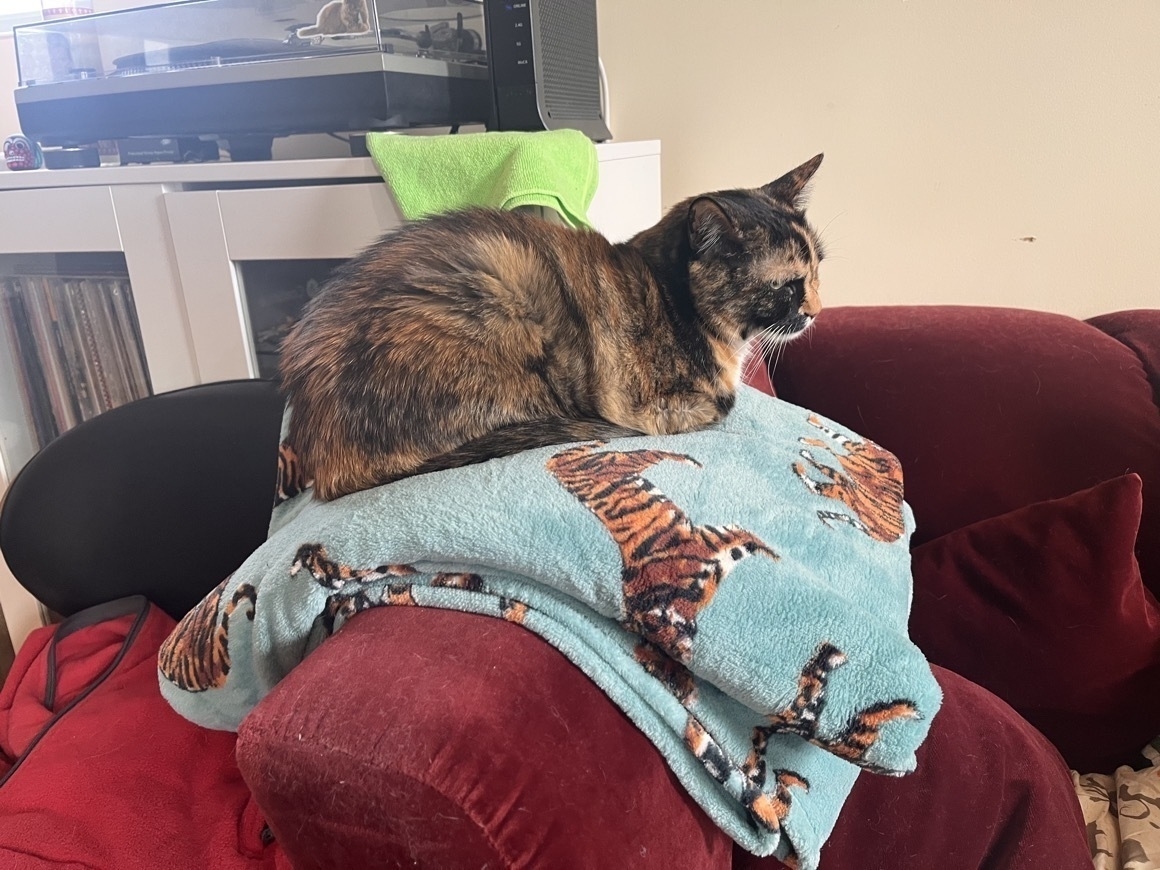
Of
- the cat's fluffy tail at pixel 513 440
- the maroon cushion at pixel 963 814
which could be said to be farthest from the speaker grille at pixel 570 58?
the maroon cushion at pixel 963 814

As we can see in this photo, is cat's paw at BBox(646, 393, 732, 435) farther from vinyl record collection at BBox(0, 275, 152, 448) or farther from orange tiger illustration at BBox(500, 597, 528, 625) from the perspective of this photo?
vinyl record collection at BBox(0, 275, 152, 448)

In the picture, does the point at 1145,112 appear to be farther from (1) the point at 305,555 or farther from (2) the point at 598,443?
(1) the point at 305,555

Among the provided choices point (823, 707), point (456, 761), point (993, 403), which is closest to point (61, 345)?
point (456, 761)

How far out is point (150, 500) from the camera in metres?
1.10

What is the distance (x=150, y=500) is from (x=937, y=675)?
1.02m

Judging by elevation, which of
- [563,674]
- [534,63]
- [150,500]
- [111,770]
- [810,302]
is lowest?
[111,770]

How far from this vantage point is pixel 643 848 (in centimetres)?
46

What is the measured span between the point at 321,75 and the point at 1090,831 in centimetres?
129

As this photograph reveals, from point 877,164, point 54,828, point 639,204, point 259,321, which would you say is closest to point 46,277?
point 259,321

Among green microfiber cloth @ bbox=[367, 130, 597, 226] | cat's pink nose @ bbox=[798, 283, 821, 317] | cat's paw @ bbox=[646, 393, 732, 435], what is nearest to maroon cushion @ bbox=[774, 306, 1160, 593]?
cat's pink nose @ bbox=[798, 283, 821, 317]

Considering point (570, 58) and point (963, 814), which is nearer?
point (963, 814)

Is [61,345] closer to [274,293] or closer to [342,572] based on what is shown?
[274,293]

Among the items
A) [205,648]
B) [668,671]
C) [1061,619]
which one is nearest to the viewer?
[668,671]

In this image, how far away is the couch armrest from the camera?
0.42m
